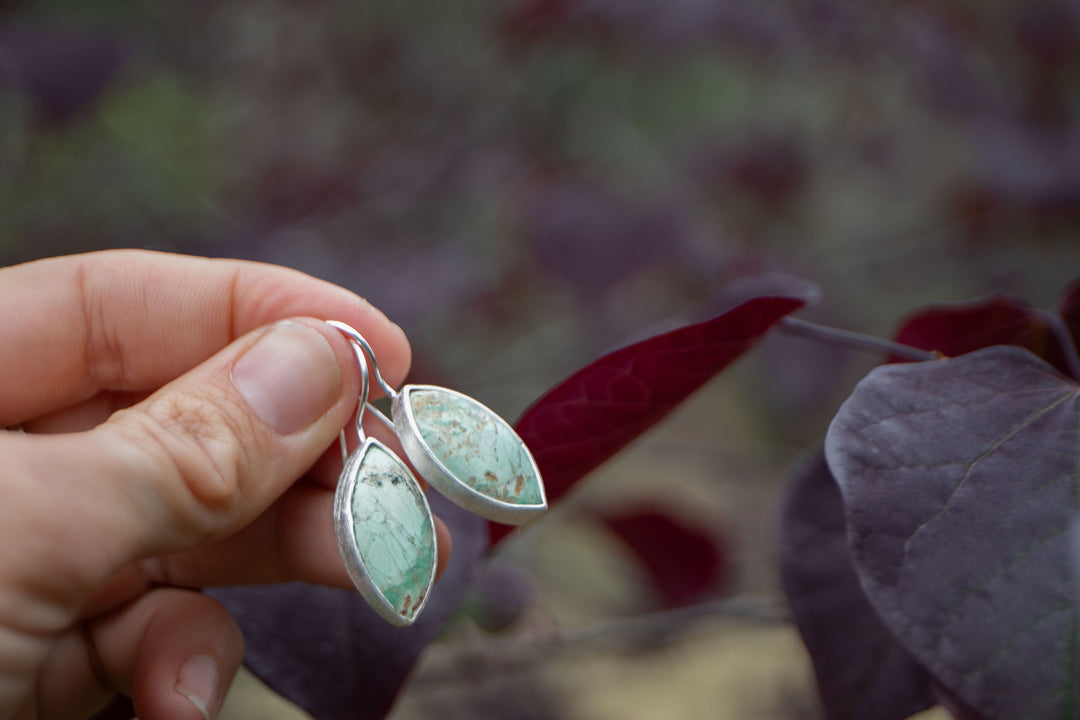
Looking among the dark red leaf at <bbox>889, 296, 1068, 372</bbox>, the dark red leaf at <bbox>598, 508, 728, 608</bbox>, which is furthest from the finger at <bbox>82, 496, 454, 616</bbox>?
the dark red leaf at <bbox>598, 508, 728, 608</bbox>

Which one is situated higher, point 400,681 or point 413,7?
point 413,7

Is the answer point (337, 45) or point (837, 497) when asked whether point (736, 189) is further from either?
point (837, 497)

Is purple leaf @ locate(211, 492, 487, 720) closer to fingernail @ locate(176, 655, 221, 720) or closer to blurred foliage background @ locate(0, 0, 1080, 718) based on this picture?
fingernail @ locate(176, 655, 221, 720)

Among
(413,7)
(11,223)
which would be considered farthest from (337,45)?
(11,223)

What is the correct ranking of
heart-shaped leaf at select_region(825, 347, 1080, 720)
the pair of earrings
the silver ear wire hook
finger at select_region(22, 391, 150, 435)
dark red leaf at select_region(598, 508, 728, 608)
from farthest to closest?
dark red leaf at select_region(598, 508, 728, 608) < finger at select_region(22, 391, 150, 435) < the silver ear wire hook < the pair of earrings < heart-shaped leaf at select_region(825, 347, 1080, 720)

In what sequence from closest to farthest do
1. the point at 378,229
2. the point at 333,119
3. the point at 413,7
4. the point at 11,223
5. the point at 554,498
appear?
the point at 554,498
the point at 378,229
the point at 11,223
the point at 413,7
the point at 333,119

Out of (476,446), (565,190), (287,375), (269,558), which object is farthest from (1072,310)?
(565,190)
